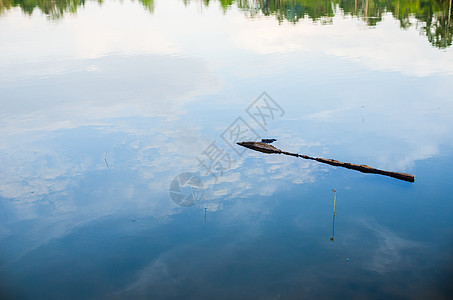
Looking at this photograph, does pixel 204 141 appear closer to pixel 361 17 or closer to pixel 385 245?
pixel 385 245

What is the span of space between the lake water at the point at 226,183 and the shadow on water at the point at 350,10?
22.3 metres

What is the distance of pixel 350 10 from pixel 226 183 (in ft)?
266

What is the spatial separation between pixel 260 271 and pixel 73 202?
794 cm

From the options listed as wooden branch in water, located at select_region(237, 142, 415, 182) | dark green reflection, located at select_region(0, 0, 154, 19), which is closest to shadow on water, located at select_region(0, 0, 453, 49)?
dark green reflection, located at select_region(0, 0, 154, 19)

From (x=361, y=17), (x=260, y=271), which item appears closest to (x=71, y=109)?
(x=260, y=271)

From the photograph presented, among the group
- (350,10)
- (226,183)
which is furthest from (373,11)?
(226,183)

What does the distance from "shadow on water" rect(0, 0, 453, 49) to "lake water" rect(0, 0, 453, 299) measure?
2229 cm

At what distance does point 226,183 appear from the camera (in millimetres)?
15539

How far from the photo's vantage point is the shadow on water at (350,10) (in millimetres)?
56356

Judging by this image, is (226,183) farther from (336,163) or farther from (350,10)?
(350,10)

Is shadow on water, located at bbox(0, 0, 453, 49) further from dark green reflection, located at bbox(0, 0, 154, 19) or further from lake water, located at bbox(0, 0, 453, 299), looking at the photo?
lake water, located at bbox(0, 0, 453, 299)

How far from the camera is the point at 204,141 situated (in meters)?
19.6

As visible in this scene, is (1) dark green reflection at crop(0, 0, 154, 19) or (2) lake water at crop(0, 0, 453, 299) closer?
(2) lake water at crop(0, 0, 453, 299)

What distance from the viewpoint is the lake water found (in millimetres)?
10820
